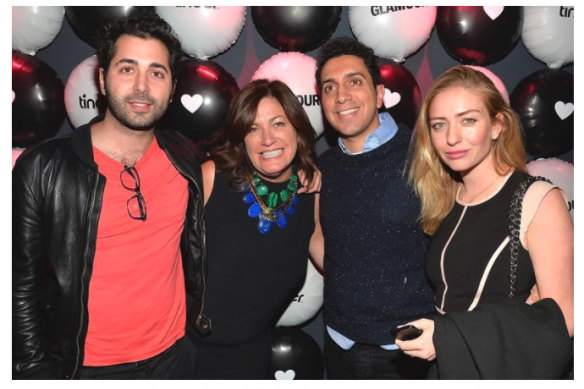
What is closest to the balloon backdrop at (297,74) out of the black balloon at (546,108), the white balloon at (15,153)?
the black balloon at (546,108)

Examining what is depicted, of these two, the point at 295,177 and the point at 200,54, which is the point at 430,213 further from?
the point at 200,54

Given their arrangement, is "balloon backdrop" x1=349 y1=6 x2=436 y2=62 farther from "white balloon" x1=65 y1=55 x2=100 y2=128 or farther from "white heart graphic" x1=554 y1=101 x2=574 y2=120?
"white balloon" x1=65 y1=55 x2=100 y2=128

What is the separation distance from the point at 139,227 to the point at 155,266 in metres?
0.20

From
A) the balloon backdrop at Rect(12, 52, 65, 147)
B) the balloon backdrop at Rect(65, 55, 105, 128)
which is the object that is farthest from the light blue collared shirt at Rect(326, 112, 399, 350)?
the balloon backdrop at Rect(12, 52, 65, 147)

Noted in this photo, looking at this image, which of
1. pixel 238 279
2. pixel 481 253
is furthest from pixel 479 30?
pixel 238 279

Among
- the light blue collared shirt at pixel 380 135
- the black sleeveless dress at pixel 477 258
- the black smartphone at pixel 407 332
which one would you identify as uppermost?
the light blue collared shirt at pixel 380 135

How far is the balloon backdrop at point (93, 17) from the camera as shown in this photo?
8.94ft

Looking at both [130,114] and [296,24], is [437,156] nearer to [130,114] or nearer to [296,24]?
[296,24]

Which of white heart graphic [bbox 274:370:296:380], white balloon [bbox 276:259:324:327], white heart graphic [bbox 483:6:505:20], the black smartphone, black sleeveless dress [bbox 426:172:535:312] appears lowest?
white heart graphic [bbox 274:370:296:380]

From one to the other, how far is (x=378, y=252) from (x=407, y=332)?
2.48 feet

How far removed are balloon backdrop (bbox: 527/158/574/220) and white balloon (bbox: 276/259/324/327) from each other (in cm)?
169

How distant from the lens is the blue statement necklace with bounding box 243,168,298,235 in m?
2.29

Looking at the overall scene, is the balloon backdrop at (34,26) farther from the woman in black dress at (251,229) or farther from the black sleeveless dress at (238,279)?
the black sleeveless dress at (238,279)

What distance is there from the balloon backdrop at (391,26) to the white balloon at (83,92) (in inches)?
66.4
